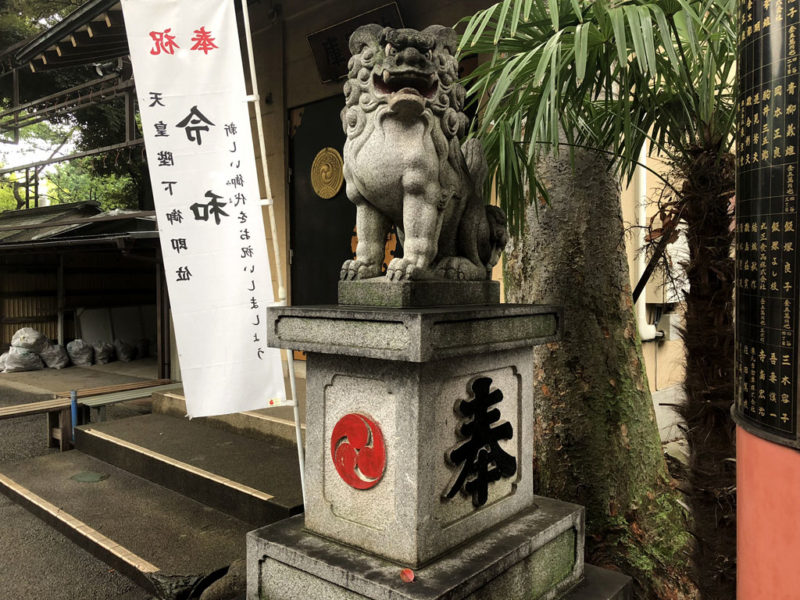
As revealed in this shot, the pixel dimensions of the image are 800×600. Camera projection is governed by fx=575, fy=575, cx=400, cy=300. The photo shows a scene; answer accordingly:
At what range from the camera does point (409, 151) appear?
9.18 ft

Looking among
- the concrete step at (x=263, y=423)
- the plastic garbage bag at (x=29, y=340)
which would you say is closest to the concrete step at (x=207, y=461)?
the concrete step at (x=263, y=423)

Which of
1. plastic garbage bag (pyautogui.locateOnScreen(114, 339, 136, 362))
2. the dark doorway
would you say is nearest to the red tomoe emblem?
the dark doorway

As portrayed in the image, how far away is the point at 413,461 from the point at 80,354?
490 inches

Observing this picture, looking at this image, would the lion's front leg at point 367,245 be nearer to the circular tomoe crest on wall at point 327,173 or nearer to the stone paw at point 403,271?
the stone paw at point 403,271

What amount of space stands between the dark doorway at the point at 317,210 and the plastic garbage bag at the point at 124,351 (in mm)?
7155

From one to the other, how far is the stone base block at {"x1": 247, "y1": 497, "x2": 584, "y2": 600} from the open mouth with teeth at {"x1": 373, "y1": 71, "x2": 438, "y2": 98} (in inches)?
87.5

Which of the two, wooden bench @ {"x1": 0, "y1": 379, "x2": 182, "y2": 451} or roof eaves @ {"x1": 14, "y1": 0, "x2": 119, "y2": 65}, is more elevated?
roof eaves @ {"x1": 14, "y1": 0, "x2": 119, "y2": 65}

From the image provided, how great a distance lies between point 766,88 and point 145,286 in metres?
15.0

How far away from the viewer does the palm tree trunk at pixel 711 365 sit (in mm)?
3027

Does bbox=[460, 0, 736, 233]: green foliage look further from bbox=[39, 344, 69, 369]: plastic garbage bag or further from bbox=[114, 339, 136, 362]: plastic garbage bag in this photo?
bbox=[39, 344, 69, 369]: plastic garbage bag

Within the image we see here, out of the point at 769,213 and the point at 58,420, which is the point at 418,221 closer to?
the point at 769,213

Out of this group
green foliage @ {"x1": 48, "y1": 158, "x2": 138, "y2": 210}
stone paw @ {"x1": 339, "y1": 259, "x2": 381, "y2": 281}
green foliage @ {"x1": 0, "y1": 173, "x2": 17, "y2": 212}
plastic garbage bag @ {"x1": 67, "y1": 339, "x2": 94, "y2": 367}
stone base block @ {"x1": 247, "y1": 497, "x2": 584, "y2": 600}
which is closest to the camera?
stone base block @ {"x1": 247, "y1": 497, "x2": 584, "y2": 600}

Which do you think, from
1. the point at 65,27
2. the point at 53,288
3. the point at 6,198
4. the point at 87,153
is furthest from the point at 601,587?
the point at 6,198

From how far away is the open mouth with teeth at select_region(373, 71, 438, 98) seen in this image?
2.73m
